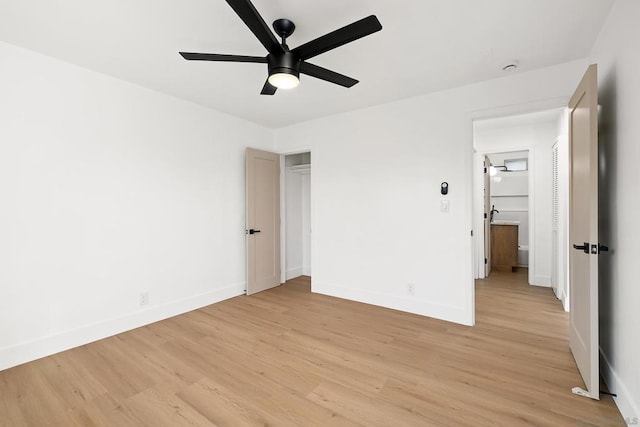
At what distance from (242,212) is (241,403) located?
9.17 ft

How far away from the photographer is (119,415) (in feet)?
6.01

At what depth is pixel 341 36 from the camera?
171cm

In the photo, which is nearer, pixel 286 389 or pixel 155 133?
pixel 286 389

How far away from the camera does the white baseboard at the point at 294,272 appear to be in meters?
5.25

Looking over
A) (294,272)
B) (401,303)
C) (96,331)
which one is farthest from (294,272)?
(96,331)

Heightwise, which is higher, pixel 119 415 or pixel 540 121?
pixel 540 121

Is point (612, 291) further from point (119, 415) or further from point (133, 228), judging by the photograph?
point (133, 228)

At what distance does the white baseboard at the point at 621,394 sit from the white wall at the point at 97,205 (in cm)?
389

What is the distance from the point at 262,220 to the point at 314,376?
2.69 metres

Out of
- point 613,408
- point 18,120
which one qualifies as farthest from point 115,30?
point 613,408

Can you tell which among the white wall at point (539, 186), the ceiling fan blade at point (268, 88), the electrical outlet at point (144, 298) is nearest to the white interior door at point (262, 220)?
the electrical outlet at point (144, 298)

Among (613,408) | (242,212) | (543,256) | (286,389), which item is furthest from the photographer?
(543,256)

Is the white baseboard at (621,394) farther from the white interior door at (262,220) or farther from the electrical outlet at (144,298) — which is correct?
the electrical outlet at (144,298)

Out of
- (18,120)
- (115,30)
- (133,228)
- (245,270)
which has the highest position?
(115,30)
